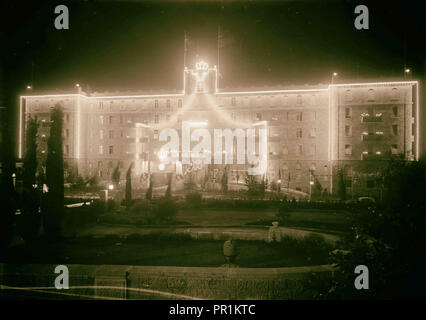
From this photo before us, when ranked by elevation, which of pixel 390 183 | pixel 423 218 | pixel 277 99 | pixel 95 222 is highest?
pixel 277 99

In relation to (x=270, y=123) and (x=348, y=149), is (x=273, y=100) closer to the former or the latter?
(x=270, y=123)

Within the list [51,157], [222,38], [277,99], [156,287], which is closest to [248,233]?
[156,287]

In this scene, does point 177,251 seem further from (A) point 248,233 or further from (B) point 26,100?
(B) point 26,100

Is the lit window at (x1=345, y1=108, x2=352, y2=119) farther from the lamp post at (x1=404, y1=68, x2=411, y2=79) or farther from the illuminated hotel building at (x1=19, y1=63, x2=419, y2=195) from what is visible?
the lamp post at (x1=404, y1=68, x2=411, y2=79)

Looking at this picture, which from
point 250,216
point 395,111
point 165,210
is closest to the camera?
point 165,210

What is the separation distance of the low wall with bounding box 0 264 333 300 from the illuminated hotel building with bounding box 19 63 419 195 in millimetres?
32347

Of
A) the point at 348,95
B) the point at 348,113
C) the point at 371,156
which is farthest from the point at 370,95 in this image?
the point at 371,156

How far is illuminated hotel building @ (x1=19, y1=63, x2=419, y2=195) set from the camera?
37.3 metres

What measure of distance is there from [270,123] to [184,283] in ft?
126

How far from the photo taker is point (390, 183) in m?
4.66

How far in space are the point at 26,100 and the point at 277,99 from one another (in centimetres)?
3679

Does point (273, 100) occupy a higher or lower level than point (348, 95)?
higher

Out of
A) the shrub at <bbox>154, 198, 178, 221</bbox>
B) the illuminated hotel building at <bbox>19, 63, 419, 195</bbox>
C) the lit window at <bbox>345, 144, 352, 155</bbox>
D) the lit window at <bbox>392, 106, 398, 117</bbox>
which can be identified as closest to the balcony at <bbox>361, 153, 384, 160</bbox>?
the illuminated hotel building at <bbox>19, 63, 419, 195</bbox>

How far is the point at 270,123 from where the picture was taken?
43.1 metres
